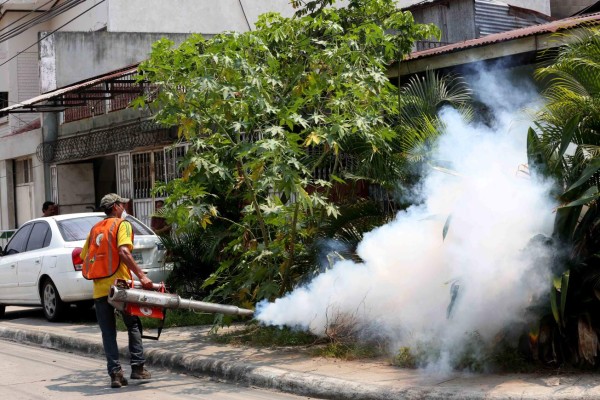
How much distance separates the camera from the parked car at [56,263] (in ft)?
41.8

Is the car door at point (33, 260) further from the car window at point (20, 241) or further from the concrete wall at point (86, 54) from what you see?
the concrete wall at point (86, 54)

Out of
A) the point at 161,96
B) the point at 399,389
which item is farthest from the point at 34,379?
the point at 399,389

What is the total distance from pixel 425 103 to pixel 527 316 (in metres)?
3.19

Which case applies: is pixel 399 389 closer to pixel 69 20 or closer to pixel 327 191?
pixel 327 191

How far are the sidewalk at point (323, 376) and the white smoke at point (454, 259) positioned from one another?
18.1 inches

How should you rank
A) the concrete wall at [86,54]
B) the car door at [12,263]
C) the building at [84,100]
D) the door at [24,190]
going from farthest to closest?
the door at [24,190] → the concrete wall at [86,54] → the building at [84,100] → the car door at [12,263]

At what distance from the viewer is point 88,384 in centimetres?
873

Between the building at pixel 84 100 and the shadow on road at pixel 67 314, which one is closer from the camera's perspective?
the shadow on road at pixel 67 314

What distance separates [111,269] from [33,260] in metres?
5.68

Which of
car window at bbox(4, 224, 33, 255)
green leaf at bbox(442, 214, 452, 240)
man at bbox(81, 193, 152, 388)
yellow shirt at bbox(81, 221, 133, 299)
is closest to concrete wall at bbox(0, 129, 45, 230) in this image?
car window at bbox(4, 224, 33, 255)

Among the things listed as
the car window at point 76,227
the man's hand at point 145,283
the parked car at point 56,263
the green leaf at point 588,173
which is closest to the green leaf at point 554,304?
the green leaf at point 588,173

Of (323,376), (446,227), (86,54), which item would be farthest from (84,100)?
(446,227)

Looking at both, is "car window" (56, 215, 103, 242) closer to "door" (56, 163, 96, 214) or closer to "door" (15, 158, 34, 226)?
"door" (56, 163, 96, 214)

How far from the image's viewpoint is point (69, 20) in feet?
86.1
